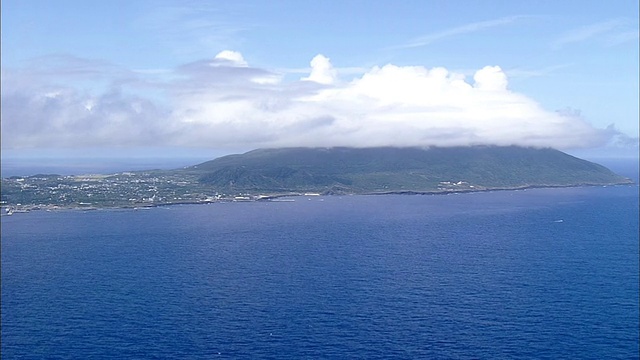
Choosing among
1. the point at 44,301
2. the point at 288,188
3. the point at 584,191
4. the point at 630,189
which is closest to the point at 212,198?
the point at 288,188

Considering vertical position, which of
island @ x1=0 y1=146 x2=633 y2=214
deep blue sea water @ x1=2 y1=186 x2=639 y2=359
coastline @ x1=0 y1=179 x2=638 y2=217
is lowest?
deep blue sea water @ x1=2 y1=186 x2=639 y2=359

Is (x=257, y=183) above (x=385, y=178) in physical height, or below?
below

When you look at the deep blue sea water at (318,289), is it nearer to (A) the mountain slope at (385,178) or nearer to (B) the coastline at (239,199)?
(B) the coastline at (239,199)

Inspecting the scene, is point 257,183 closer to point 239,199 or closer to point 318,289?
point 239,199

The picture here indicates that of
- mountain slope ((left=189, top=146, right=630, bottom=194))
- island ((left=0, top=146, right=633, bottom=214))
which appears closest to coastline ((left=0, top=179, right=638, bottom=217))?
island ((left=0, top=146, right=633, bottom=214))

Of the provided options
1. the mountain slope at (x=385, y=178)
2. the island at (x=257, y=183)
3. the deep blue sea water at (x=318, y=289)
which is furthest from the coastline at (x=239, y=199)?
the deep blue sea water at (x=318, y=289)

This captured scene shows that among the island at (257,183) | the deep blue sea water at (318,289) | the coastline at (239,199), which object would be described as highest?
the island at (257,183)

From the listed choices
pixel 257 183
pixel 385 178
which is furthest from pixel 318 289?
pixel 385 178

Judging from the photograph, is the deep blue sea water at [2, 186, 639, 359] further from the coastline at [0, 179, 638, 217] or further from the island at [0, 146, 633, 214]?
the island at [0, 146, 633, 214]

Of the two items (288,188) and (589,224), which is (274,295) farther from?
(288,188)
